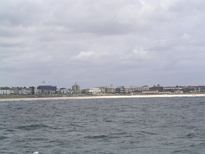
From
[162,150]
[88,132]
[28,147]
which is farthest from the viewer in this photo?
[88,132]

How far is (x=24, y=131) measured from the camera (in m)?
56.1

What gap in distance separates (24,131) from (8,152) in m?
17.4

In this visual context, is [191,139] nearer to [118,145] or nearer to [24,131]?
[118,145]

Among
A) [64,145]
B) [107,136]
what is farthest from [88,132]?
[64,145]

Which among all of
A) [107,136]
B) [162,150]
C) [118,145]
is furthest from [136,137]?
[162,150]

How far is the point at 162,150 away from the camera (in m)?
38.1

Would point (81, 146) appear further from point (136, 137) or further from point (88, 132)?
point (88, 132)

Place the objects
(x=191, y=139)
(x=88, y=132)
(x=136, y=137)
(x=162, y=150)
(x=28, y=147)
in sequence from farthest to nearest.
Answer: (x=88, y=132) → (x=136, y=137) → (x=191, y=139) → (x=28, y=147) → (x=162, y=150)

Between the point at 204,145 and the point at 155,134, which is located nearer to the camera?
the point at 204,145

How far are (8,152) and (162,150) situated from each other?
1044cm

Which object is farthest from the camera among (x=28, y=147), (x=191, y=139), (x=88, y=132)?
(x=88, y=132)

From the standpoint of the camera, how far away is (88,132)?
53.4 m

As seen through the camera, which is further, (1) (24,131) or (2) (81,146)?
(1) (24,131)

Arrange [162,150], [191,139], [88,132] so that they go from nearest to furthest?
[162,150] → [191,139] → [88,132]
